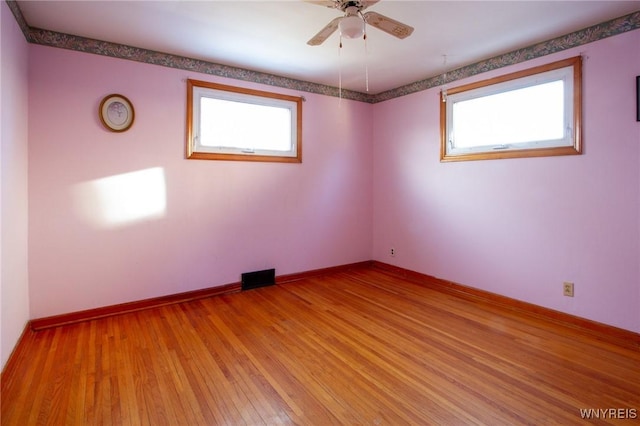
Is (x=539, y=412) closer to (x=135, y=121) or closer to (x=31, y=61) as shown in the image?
(x=135, y=121)

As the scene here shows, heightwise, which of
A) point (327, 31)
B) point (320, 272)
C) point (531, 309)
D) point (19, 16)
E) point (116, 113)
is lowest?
point (531, 309)

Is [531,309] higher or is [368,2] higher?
[368,2]

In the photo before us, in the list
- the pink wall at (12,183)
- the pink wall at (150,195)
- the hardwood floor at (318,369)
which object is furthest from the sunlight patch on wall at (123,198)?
the hardwood floor at (318,369)

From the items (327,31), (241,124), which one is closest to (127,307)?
(241,124)

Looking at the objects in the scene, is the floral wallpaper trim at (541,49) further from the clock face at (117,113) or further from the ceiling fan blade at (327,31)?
the clock face at (117,113)

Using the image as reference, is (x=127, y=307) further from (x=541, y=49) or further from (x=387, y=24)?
(x=541, y=49)

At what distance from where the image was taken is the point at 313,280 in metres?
4.34

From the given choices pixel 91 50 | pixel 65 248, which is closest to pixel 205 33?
→ pixel 91 50

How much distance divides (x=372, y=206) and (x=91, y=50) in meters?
3.69

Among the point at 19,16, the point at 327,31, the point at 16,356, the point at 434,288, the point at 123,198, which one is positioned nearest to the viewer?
the point at 327,31

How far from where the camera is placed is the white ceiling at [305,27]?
246cm

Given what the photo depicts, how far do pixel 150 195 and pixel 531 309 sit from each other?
3786 mm

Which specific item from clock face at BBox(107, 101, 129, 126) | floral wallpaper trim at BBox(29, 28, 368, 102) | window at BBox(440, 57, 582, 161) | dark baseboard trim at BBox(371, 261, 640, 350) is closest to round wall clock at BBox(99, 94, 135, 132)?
clock face at BBox(107, 101, 129, 126)

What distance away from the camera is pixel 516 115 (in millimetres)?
3318
